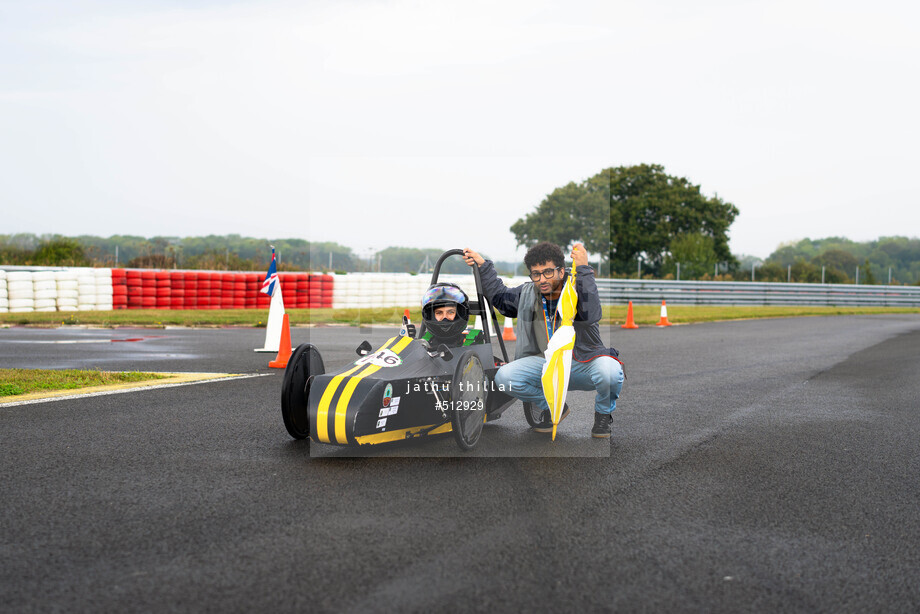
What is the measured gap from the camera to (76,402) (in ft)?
24.0

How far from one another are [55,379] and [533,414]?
5.35 m

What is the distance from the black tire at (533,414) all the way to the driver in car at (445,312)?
881mm

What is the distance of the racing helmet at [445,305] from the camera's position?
5.85m

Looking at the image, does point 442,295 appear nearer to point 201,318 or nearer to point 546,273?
point 546,273

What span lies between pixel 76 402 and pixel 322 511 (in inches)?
167

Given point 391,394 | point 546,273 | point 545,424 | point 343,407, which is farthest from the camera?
point 545,424

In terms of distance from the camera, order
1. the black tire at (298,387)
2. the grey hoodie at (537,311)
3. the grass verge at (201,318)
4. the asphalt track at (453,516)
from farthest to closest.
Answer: the grass verge at (201,318) < the grey hoodie at (537,311) < the black tire at (298,387) < the asphalt track at (453,516)

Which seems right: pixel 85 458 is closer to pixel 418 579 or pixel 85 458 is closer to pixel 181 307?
pixel 418 579

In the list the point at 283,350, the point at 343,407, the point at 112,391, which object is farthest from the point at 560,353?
the point at 283,350

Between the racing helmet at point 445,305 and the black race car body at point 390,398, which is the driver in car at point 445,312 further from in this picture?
the black race car body at point 390,398

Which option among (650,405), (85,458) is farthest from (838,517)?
(85,458)

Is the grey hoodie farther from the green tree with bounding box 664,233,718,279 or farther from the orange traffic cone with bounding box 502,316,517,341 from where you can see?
the green tree with bounding box 664,233,718,279

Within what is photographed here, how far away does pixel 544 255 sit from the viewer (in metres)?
5.79

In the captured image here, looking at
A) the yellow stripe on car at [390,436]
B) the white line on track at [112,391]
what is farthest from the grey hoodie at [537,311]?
the white line on track at [112,391]
